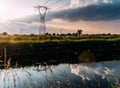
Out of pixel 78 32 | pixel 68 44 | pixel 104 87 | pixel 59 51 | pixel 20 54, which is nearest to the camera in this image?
pixel 104 87

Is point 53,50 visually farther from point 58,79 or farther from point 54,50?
point 58,79

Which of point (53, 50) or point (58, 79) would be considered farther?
point (53, 50)

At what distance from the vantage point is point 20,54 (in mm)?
41812

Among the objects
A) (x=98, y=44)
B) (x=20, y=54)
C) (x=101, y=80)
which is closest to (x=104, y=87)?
(x=101, y=80)

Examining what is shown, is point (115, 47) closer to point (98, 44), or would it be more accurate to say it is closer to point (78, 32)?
point (98, 44)

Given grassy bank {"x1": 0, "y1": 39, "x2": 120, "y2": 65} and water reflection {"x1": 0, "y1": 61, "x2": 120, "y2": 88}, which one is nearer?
water reflection {"x1": 0, "y1": 61, "x2": 120, "y2": 88}

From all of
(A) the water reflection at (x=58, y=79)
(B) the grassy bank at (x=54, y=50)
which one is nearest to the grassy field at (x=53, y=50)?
(B) the grassy bank at (x=54, y=50)

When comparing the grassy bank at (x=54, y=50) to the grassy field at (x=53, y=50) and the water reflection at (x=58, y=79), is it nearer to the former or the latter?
the grassy field at (x=53, y=50)

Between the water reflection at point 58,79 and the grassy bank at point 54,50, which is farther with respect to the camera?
the grassy bank at point 54,50

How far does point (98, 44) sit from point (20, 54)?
17.3 meters

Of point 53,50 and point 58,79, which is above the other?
point 58,79

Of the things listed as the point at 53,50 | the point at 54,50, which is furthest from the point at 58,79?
the point at 54,50

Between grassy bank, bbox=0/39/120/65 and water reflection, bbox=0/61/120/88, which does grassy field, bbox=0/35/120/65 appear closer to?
grassy bank, bbox=0/39/120/65

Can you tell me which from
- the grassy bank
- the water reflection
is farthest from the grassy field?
the water reflection
